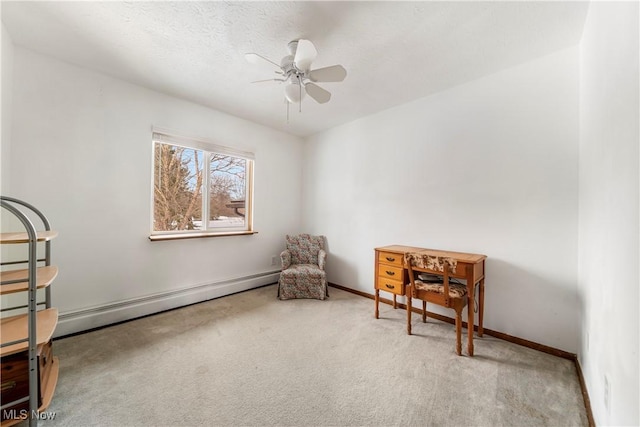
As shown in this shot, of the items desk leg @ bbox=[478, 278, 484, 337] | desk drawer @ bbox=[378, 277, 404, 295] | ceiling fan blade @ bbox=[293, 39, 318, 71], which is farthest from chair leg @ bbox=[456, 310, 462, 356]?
ceiling fan blade @ bbox=[293, 39, 318, 71]

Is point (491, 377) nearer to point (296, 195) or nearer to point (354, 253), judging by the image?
point (354, 253)

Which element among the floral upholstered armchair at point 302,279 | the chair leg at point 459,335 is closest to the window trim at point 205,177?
the floral upholstered armchair at point 302,279

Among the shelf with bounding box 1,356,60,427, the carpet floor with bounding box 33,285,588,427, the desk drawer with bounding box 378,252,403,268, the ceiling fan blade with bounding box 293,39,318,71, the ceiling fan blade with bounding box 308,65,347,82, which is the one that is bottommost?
the carpet floor with bounding box 33,285,588,427

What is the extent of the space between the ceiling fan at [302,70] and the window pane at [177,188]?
1.72 metres

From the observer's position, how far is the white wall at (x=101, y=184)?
2182 mm

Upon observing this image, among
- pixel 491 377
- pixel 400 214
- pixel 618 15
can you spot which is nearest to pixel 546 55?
pixel 618 15

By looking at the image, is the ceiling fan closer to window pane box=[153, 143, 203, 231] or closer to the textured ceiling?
the textured ceiling

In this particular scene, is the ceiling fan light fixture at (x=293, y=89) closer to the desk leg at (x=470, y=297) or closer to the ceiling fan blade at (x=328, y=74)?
the ceiling fan blade at (x=328, y=74)

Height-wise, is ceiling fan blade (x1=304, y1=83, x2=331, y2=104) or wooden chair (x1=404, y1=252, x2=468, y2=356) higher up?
ceiling fan blade (x1=304, y1=83, x2=331, y2=104)

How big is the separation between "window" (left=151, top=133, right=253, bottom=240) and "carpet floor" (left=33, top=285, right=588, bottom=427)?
1.18m

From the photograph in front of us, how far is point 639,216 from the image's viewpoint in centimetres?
88

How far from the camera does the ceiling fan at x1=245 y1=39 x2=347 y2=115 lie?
1750 mm

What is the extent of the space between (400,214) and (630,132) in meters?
2.19

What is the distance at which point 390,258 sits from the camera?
268 cm
